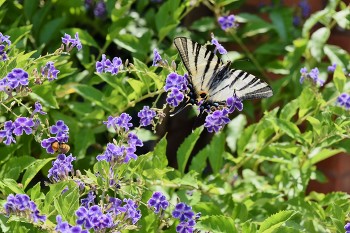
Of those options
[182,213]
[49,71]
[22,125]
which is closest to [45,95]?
[49,71]

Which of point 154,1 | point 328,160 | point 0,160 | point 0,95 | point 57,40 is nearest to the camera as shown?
point 0,95

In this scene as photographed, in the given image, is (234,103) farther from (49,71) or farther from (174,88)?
(49,71)

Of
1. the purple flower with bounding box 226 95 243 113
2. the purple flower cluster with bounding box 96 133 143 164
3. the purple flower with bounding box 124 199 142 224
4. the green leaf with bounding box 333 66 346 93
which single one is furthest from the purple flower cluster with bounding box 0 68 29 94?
the green leaf with bounding box 333 66 346 93

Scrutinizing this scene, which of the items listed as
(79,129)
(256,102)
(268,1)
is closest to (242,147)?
(79,129)

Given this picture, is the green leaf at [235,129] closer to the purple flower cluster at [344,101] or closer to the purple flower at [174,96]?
the purple flower cluster at [344,101]

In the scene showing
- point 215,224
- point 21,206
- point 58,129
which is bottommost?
point 215,224

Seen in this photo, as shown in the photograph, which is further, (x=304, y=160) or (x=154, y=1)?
(x=154, y=1)

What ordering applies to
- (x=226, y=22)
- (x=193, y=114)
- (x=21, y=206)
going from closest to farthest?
(x=21, y=206) < (x=226, y=22) < (x=193, y=114)

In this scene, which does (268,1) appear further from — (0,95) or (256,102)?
(0,95)
